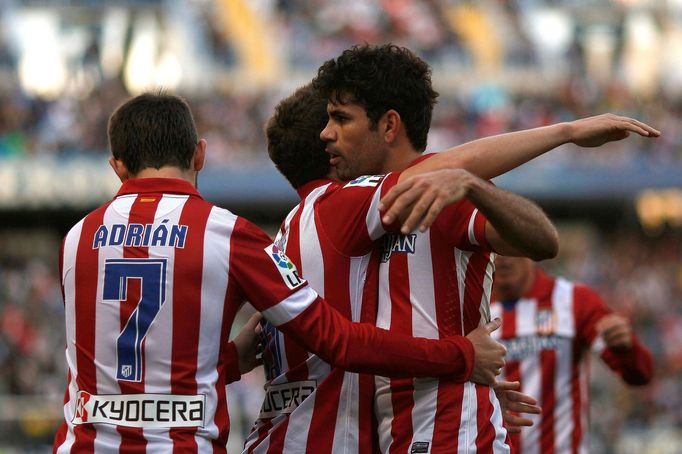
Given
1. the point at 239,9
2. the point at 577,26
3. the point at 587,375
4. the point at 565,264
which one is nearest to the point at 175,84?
the point at 239,9

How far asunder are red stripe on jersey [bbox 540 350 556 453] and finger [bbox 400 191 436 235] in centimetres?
334

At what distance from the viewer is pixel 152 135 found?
4086 mm

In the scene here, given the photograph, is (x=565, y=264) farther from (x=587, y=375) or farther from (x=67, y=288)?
(x=67, y=288)

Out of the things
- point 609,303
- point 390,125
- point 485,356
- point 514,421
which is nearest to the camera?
point 485,356

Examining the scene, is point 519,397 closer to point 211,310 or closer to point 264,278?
point 264,278

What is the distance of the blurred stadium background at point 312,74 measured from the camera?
60.7 ft

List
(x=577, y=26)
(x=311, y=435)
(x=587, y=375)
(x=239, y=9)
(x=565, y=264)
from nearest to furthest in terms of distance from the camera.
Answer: (x=311, y=435) < (x=587, y=375) < (x=565, y=264) < (x=239, y=9) < (x=577, y=26)

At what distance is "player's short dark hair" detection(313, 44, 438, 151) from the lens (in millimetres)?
4340

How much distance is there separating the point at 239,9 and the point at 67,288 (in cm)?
2663

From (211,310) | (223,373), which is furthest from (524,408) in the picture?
(211,310)

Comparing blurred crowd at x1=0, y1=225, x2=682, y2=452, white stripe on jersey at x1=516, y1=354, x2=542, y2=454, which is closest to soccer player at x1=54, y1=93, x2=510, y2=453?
white stripe on jersey at x1=516, y1=354, x2=542, y2=454

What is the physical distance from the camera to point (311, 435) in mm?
4312

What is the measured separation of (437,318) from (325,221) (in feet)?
1.69

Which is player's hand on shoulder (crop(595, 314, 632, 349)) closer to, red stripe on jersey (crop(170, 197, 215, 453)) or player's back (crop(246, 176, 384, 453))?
player's back (crop(246, 176, 384, 453))
